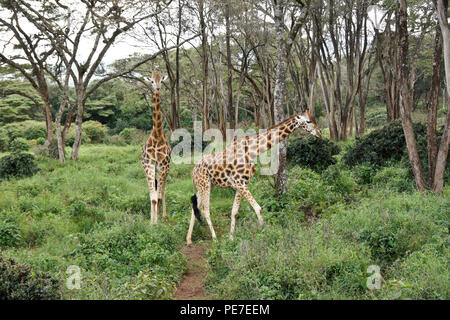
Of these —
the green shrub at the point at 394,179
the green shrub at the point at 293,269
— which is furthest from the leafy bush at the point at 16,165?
the green shrub at the point at 394,179

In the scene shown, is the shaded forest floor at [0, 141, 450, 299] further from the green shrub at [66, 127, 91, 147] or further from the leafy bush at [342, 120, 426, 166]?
the green shrub at [66, 127, 91, 147]

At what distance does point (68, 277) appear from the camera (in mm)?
5301

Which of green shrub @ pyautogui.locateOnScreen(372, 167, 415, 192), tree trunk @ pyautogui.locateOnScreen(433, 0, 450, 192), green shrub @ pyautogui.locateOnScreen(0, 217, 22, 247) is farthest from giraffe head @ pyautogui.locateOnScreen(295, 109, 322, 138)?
green shrub @ pyautogui.locateOnScreen(0, 217, 22, 247)

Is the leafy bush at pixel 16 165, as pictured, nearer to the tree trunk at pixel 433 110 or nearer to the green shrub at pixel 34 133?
the tree trunk at pixel 433 110

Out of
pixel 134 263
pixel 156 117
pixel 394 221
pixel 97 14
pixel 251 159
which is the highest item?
pixel 97 14

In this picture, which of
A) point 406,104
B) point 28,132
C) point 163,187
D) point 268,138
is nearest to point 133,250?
point 163,187

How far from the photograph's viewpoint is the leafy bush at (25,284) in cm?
465

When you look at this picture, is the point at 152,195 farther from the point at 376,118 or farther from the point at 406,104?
the point at 376,118

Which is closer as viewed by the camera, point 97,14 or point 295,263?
point 295,263

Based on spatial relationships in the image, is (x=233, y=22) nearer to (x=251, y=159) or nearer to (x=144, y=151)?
(x=144, y=151)
